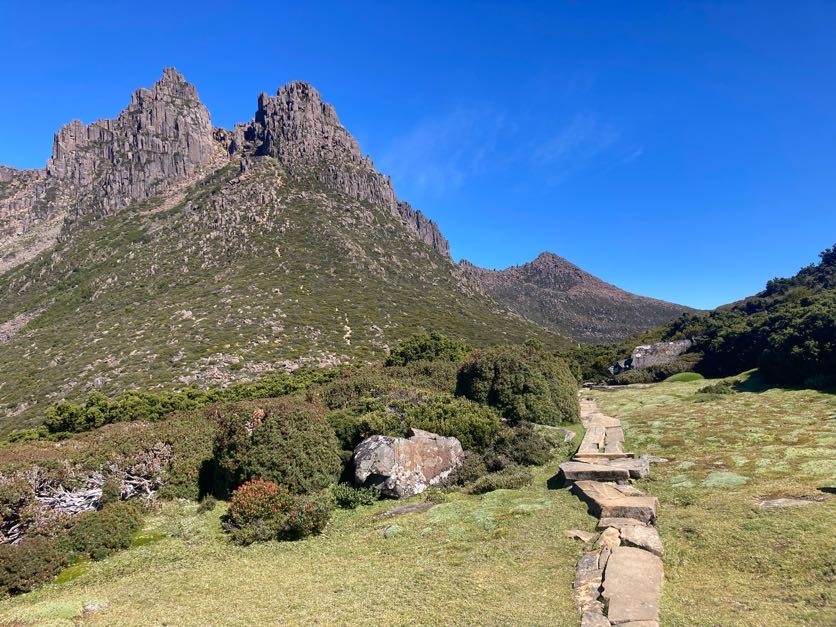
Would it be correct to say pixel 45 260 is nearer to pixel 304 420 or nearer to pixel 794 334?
pixel 304 420

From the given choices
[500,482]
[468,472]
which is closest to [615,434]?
A: [500,482]

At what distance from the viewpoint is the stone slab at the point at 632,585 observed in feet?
21.0

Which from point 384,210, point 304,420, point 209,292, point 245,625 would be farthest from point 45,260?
point 245,625

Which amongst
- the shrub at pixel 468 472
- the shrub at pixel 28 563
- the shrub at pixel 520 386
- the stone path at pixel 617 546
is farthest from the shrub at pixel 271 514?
the shrub at pixel 520 386

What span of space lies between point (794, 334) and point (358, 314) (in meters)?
61.2

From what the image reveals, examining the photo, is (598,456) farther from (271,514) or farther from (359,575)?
(271,514)

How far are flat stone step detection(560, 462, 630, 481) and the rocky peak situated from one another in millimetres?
148933

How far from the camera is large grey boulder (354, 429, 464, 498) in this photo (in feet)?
47.7

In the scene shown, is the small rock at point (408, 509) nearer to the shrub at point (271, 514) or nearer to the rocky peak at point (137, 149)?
→ the shrub at point (271, 514)

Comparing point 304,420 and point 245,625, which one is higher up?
point 304,420

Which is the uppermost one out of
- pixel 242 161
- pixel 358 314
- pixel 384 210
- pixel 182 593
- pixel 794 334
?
pixel 242 161

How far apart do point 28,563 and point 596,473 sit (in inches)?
563

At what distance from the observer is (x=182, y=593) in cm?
880

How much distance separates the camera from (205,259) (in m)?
92.4
